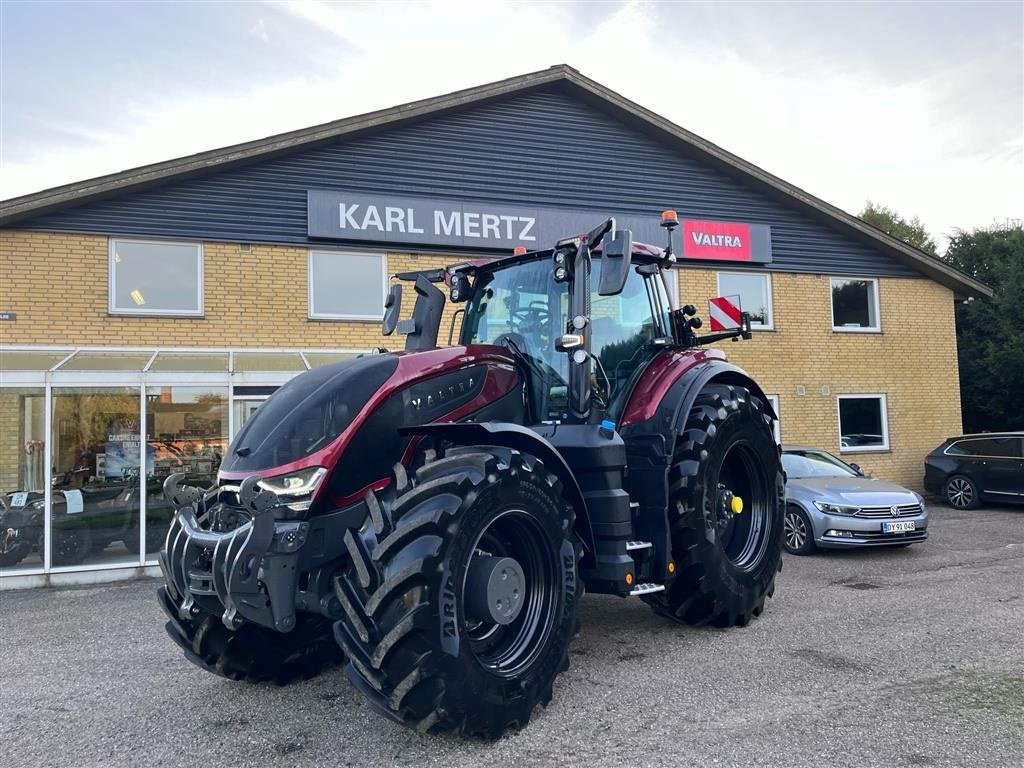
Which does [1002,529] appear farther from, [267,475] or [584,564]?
[267,475]

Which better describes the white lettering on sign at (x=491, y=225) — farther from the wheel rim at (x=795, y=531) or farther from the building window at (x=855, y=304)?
the building window at (x=855, y=304)

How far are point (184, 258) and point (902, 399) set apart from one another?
13891 mm

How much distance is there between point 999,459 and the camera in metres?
13.4

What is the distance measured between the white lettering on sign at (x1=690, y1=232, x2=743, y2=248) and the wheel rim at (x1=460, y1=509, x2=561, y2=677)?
36.6 feet

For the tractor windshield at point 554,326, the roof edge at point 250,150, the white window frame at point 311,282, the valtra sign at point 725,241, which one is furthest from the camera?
the valtra sign at point 725,241

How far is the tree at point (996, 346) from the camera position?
66.5 ft

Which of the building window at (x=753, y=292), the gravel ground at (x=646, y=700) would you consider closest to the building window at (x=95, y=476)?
the gravel ground at (x=646, y=700)

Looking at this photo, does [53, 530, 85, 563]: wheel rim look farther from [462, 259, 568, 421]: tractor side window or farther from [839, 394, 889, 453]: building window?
[839, 394, 889, 453]: building window

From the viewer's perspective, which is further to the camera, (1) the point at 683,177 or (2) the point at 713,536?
(1) the point at 683,177

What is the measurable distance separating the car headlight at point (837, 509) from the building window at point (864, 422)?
22.2 ft

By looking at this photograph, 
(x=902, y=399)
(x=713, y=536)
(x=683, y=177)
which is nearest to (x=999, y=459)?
(x=902, y=399)

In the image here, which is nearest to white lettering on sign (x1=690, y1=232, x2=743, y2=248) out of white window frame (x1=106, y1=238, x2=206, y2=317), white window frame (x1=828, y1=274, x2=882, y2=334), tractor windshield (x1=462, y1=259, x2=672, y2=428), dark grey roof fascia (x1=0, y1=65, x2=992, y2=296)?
dark grey roof fascia (x1=0, y1=65, x2=992, y2=296)

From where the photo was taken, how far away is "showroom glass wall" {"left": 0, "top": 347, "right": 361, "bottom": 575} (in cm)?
879

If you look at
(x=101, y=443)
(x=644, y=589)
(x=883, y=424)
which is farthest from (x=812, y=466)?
(x=101, y=443)
